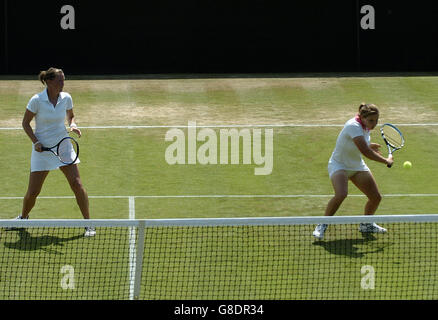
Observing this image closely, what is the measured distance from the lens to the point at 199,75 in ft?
72.6

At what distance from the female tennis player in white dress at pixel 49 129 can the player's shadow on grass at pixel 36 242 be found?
1.14ft

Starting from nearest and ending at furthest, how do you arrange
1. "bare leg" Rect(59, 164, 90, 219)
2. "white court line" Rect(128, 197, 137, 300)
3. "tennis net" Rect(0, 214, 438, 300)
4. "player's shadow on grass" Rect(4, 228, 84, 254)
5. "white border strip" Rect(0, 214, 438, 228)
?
"white border strip" Rect(0, 214, 438, 228) → "tennis net" Rect(0, 214, 438, 300) → "white court line" Rect(128, 197, 137, 300) → "player's shadow on grass" Rect(4, 228, 84, 254) → "bare leg" Rect(59, 164, 90, 219)

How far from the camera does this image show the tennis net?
9.46 meters

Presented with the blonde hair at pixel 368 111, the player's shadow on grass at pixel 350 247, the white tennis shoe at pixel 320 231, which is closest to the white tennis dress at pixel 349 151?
the blonde hair at pixel 368 111

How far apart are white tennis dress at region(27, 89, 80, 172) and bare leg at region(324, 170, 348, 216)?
3081 millimetres

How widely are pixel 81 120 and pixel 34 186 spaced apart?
22.1ft

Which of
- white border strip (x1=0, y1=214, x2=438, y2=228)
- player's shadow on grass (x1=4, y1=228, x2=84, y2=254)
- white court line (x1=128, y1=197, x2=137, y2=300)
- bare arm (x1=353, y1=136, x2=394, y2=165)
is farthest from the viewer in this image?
bare arm (x1=353, y1=136, x2=394, y2=165)

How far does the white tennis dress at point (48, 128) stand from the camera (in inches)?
445

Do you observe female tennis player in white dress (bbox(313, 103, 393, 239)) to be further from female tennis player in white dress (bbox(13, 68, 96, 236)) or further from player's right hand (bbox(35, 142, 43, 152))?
player's right hand (bbox(35, 142, 43, 152))

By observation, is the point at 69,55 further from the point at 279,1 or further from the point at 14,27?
the point at 279,1

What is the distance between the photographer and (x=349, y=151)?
11.4 meters

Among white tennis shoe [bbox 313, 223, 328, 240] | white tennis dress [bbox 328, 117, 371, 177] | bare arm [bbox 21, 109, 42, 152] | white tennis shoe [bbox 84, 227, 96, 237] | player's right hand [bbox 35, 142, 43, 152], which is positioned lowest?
white tennis shoe [bbox 313, 223, 328, 240]

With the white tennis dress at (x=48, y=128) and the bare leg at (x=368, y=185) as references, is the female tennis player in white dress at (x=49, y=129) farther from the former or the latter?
the bare leg at (x=368, y=185)

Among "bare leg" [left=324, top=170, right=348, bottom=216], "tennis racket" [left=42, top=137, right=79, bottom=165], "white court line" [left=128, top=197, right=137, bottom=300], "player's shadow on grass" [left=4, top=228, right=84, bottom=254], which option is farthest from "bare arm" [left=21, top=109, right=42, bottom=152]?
"bare leg" [left=324, top=170, right=348, bottom=216]
